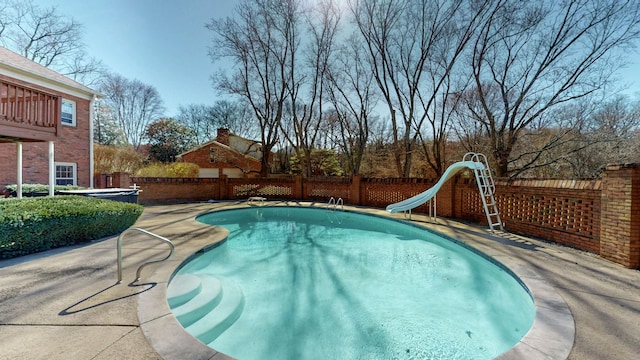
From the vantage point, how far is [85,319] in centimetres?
246

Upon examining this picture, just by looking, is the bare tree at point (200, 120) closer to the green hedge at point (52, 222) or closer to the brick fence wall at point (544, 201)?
the brick fence wall at point (544, 201)

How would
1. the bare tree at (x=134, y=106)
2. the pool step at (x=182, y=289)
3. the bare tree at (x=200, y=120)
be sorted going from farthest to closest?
the bare tree at (x=200, y=120), the bare tree at (x=134, y=106), the pool step at (x=182, y=289)

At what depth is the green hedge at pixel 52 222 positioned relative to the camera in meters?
4.15

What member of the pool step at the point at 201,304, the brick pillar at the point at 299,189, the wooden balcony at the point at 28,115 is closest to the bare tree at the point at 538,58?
the brick pillar at the point at 299,189

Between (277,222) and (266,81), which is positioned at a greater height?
(266,81)

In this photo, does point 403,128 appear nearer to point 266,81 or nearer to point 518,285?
point 266,81

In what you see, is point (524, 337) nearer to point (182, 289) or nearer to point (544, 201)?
point (182, 289)

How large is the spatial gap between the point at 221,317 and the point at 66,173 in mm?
12414

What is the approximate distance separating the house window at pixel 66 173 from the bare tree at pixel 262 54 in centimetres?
861

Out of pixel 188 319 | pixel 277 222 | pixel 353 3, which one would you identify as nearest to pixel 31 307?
pixel 188 319

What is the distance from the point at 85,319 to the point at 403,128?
51.4 feet

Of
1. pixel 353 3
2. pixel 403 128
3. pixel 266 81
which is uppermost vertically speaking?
pixel 353 3

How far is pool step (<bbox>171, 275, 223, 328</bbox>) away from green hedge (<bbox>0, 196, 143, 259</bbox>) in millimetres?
3067

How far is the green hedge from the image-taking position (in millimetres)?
4152
